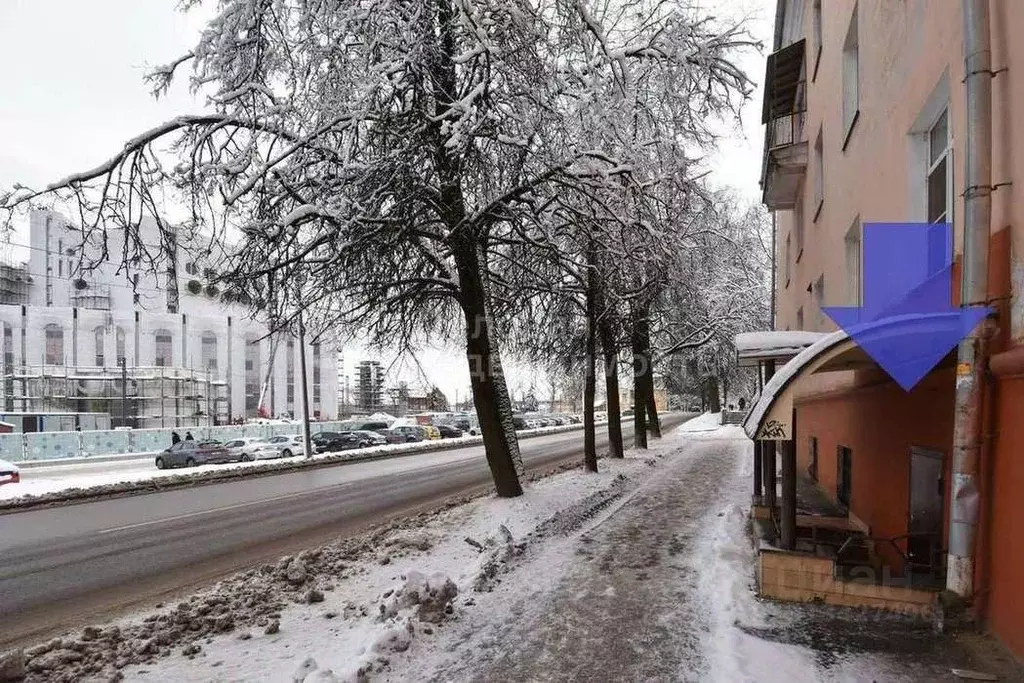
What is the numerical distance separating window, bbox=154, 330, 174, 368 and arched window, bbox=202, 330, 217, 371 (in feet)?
11.3

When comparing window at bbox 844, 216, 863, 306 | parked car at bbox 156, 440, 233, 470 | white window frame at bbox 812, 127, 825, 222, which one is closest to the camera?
window at bbox 844, 216, 863, 306

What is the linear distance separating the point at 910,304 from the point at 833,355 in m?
1.03

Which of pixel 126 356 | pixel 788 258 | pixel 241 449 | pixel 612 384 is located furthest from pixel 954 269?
pixel 126 356

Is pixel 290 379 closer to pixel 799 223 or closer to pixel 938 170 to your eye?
pixel 799 223

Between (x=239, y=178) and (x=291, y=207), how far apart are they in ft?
4.70

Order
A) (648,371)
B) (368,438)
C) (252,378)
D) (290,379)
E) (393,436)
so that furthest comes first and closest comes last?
(290,379) → (252,378) → (393,436) → (368,438) → (648,371)

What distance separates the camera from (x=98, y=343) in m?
69.5

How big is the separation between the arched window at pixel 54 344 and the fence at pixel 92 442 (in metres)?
37.1

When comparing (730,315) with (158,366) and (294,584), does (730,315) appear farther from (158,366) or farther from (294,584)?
(158,366)

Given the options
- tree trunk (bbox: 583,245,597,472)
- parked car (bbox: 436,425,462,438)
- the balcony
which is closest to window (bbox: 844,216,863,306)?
the balcony

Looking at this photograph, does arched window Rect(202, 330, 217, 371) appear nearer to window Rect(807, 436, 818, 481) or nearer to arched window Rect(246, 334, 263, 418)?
arched window Rect(246, 334, 263, 418)

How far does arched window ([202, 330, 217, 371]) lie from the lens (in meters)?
75.2

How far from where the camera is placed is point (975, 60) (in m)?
4.82

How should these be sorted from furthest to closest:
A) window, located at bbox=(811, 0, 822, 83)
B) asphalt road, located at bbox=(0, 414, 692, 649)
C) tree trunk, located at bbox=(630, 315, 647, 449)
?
tree trunk, located at bbox=(630, 315, 647, 449), window, located at bbox=(811, 0, 822, 83), asphalt road, located at bbox=(0, 414, 692, 649)
